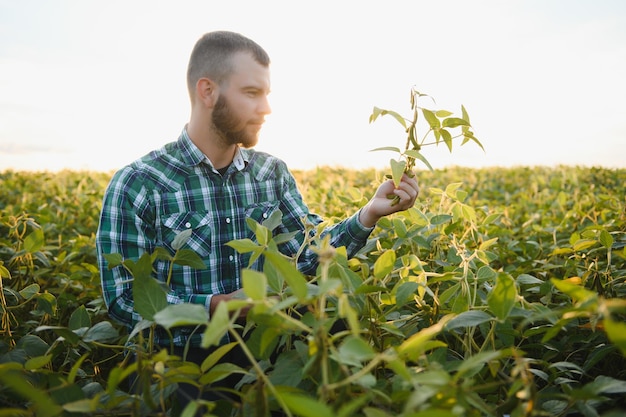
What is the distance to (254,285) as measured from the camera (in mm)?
721

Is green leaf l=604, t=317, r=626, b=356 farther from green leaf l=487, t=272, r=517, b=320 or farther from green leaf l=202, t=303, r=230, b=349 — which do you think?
green leaf l=202, t=303, r=230, b=349

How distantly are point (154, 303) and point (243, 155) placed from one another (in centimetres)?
132

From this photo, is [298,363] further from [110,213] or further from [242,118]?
[242,118]

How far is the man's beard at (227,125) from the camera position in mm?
2047

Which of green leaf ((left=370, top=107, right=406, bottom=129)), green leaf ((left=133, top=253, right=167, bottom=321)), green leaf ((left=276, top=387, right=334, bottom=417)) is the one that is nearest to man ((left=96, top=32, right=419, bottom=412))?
green leaf ((left=370, top=107, right=406, bottom=129))

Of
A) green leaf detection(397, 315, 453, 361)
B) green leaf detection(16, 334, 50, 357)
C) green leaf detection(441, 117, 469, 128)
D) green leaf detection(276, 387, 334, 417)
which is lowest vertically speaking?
green leaf detection(16, 334, 50, 357)

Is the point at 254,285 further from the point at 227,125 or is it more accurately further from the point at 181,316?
the point at 227,125

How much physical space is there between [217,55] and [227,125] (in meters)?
0.32

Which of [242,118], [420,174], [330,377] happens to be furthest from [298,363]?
[420,174]

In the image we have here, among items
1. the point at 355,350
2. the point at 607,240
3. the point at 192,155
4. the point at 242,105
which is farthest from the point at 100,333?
the point at 607,240

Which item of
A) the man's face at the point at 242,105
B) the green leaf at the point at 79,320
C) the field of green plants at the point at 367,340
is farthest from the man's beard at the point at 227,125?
the green leaf at the point at 79,320

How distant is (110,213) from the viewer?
1.82 meters

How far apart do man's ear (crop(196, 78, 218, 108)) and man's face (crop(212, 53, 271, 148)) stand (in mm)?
38

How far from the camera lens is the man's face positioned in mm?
2049
